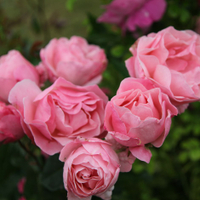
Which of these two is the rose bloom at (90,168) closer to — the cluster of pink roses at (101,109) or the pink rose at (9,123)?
the cluster of pink roses at (101,109)

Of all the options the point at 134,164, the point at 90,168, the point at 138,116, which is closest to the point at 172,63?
the point at 138,116

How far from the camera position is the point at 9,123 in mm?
442

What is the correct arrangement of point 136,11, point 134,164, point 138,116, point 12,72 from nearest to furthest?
point 138,116 → point 12,72 → point 136,11 → point 134,164

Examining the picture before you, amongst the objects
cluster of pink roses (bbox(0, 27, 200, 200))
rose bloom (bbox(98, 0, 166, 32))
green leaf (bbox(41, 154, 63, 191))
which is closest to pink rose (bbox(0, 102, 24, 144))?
cluster of pink roses (bbox(0, 27, 200, 200))

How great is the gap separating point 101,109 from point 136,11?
1.37 ft

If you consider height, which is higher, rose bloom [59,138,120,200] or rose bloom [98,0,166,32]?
rose bloom [98,0,166,32]

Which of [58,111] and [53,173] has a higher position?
[58,111]

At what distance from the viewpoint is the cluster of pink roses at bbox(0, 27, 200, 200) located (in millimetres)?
383

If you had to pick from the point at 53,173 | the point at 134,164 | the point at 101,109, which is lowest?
the point at 134,164

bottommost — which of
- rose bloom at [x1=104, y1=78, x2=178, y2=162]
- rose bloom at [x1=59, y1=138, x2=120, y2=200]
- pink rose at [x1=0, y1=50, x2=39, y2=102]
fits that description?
rose bloom at [x1=59, y1=138, x2=120, y2=200]

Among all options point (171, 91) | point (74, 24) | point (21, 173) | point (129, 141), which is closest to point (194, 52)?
point (171, 91)

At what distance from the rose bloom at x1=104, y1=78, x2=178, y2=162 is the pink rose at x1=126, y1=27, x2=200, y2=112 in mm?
28

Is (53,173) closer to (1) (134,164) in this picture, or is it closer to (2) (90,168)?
(2) (90,168)

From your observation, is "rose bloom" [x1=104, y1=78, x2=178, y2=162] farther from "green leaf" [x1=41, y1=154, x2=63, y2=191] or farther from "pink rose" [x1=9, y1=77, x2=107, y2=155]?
"green leaf" [x1=41, y1=154, x2=63, y2=191]
